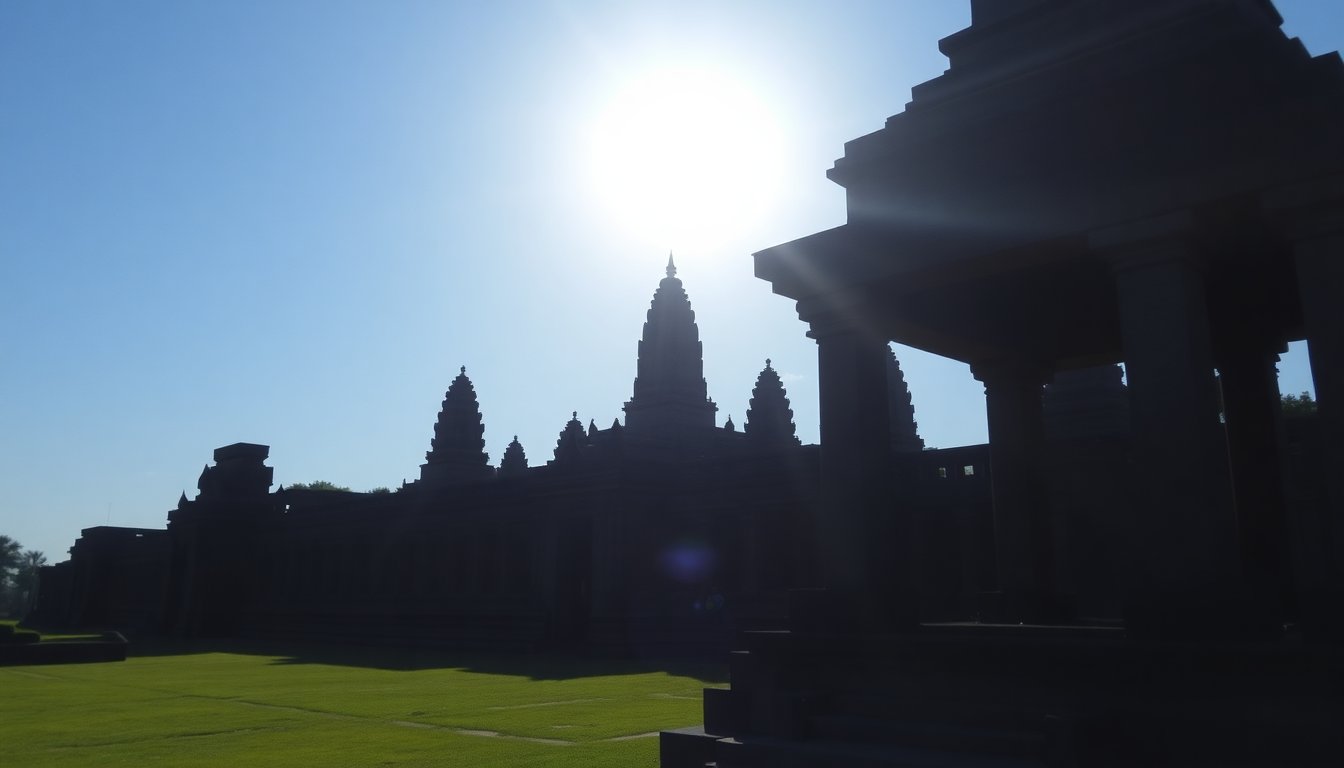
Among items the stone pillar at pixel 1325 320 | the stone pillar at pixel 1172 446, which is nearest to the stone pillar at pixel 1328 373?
the stone pillar at pixel 1325 320

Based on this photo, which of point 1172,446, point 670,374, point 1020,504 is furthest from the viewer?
point 670,374

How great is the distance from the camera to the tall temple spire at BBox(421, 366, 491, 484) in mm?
72062

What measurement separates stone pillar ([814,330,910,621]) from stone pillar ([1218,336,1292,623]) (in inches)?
183

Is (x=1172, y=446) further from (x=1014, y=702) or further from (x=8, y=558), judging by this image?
(x=8, y=558)

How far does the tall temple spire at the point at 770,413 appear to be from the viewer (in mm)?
69125

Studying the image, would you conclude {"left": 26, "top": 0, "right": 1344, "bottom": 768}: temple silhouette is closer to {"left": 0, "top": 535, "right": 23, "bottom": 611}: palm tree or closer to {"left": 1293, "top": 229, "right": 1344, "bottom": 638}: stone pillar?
{"left": 1293, "top": 229, "right": 1344, "bottom": 638}: stone pillar

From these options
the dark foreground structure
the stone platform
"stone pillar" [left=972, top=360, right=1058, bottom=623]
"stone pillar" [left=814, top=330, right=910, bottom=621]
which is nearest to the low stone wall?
the stone platform

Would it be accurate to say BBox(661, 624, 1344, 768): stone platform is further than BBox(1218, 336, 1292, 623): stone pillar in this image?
No

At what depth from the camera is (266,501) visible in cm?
6556

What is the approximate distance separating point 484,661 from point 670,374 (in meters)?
32.4

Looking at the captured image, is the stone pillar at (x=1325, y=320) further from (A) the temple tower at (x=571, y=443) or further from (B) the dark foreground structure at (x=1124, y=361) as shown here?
(A) the temple tower at (x=571, y=443)

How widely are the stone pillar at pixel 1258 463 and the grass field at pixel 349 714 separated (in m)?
8.00

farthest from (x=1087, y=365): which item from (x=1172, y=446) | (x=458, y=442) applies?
(x=458, y=442)

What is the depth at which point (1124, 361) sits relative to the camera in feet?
32.3
